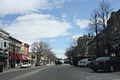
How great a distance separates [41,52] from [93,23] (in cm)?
9092

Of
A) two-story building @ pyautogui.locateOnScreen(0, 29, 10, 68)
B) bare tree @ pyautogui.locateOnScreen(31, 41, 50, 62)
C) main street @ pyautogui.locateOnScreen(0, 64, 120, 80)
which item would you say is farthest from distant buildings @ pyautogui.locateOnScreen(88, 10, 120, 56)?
bare tree @ pyautogui.locateOnScreen(31, 41, 50, 62)

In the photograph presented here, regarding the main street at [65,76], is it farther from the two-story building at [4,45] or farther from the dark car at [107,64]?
the two-story building at [4,45]

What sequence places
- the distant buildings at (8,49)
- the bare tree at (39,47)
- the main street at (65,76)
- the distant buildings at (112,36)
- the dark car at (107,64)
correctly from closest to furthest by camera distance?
the main street at (65,76) → the dark car at (107,64) → the distant buildings at (112,36) → the distant buildings at (8,49) → the bare tree at (39,47)

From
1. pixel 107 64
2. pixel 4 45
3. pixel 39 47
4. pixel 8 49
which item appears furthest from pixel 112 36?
pixel 39 47

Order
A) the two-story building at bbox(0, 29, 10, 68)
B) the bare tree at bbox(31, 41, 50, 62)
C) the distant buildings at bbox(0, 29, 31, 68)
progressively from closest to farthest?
the two-story building at bbox(0, 29, 10, 68) < the distant buildings at bbox(0, 29, 31, 68) < the bare tree at bbox(31, 41, 50, 62)

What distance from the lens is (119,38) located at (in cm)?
5541

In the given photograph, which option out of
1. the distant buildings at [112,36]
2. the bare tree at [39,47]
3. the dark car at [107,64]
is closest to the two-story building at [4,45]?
the distant buildings at [112,36]

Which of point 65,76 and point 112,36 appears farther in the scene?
point 112,36

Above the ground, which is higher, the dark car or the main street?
the dark car

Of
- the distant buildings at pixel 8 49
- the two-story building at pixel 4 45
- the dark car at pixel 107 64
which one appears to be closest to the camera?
the dark car at pixel 107 64

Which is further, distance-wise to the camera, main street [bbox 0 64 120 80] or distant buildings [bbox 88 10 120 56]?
distant buildings [bbox 88 10 120 56]

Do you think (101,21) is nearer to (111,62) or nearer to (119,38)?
(119,38)

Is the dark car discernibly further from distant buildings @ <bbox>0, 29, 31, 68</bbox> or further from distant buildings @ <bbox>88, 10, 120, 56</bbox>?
distant buildings @ <bbox>0, 29, 31, 68</bbox>

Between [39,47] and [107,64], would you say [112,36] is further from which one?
[39,47]
